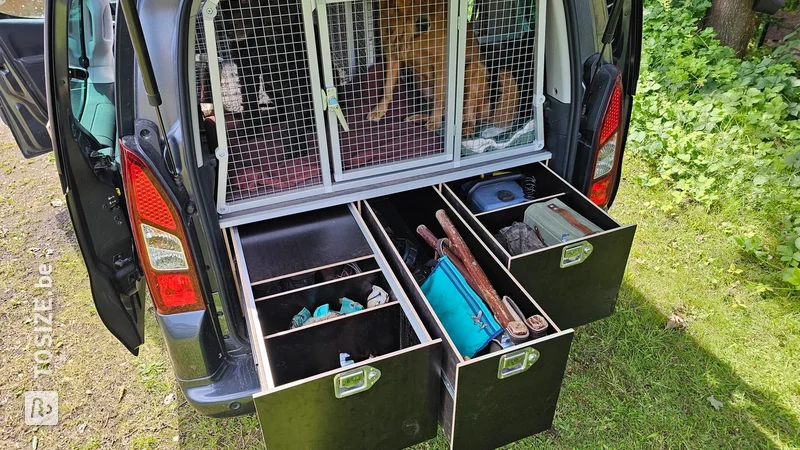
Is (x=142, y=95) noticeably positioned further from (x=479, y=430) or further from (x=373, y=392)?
(x=479, y=430)

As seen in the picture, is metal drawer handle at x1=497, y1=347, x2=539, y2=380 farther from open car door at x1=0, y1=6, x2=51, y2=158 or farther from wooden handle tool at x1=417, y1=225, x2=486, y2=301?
open car door at x1=0, y1=6, x2=51, y2=158

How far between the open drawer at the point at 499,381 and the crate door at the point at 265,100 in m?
0.56

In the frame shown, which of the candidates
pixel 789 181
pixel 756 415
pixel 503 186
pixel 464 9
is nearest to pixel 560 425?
pixel 756 415

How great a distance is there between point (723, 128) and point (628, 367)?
257 centimetres

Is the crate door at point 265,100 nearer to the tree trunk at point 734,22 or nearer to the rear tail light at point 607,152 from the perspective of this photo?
the rear tail light at point 607,152

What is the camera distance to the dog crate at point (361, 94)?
1.87 meters

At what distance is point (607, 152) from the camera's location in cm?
240

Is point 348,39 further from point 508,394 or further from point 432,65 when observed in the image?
point 508,394

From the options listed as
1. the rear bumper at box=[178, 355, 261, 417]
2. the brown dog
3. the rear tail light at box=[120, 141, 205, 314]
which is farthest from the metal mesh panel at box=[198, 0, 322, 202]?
the rear bumper at box=[178, 355, 261, 417]

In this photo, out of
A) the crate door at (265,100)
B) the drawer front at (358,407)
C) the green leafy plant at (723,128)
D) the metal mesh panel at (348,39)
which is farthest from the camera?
the green leafy plant at (723,128)

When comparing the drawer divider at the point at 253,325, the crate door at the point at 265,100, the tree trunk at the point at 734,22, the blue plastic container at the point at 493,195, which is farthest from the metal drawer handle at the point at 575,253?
the tree trunk at the point at 734,22

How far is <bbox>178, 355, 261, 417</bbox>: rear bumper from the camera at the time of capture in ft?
6.39

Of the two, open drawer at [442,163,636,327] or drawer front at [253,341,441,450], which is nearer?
drawer front at [253,341,441,450]

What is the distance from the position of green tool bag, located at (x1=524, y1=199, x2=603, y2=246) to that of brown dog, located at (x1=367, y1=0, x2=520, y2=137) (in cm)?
44
